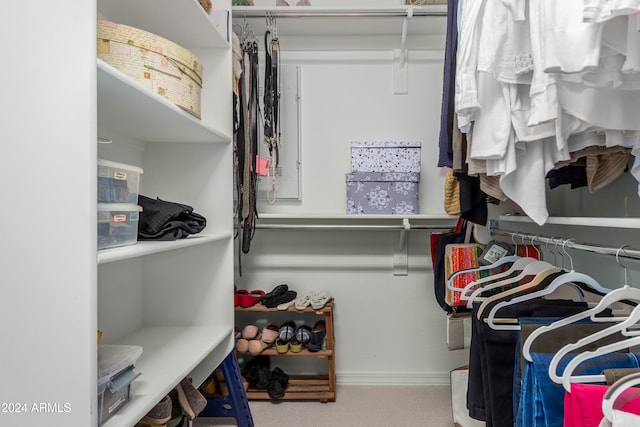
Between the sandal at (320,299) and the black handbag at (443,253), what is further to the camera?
the sandal at (320,299)

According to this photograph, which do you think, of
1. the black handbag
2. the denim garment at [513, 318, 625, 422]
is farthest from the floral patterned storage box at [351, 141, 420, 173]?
the denim garment at [513, 318, 625, 422]

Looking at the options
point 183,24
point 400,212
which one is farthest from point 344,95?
point 183,24

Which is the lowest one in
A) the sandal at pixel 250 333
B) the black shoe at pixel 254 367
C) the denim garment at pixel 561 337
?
the black shoe at pixel 254 367

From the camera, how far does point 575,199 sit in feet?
5.26

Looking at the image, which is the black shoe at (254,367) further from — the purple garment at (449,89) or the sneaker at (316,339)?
the purple garment at (449,89)

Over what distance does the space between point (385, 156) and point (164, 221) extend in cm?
132

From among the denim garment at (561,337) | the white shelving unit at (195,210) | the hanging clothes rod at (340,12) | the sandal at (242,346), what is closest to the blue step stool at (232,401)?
the white shelving unit at (195,210)

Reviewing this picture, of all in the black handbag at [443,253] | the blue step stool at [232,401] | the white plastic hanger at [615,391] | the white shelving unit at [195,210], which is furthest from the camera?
the black handbag at [443,253]

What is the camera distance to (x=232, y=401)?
1462 millimetres

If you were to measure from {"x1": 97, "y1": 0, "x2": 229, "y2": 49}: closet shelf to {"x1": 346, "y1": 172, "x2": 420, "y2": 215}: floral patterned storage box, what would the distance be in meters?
0.96

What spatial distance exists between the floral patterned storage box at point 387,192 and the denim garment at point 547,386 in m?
1.29

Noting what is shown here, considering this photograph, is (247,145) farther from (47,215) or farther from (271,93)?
(47,215)

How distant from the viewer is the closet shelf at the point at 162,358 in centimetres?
85

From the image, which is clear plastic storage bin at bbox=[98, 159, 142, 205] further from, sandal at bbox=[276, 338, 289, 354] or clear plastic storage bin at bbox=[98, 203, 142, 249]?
sandal at bbox=[276, 338, 289, 354]
